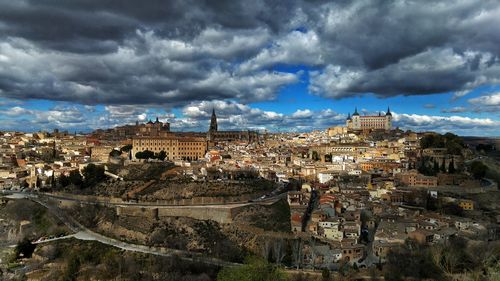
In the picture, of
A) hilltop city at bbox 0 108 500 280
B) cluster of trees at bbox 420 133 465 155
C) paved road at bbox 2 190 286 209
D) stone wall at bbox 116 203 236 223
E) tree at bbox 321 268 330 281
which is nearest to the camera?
tree at bbox 321 268 330 281

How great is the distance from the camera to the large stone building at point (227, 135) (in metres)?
102

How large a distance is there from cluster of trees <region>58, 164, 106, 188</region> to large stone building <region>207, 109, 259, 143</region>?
47.2 meters

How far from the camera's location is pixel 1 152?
74.6 metres

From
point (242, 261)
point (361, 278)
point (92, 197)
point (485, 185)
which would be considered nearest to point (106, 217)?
point (92, 197)

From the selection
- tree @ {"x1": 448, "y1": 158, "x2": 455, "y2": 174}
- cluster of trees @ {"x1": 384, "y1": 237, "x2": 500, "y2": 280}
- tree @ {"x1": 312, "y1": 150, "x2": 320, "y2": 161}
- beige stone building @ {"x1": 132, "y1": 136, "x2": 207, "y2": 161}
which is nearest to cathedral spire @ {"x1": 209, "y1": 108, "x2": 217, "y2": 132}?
beige stone building @ {"x1": 132, "y1": 136, "x2": 207, "y2": 161}

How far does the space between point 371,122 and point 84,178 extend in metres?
78.0

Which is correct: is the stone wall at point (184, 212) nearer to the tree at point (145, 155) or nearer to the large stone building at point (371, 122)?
the tree at point (145, 155)

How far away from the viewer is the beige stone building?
72.6m

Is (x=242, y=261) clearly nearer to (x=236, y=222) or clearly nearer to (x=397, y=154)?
(x=236, y=222)

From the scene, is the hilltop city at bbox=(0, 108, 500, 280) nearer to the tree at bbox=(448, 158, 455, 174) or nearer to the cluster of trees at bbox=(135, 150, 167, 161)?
the cluster of trees at bbox=(135, 150, 167, 161)

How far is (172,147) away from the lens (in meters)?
73.4

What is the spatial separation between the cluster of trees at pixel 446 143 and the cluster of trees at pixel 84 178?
141ft

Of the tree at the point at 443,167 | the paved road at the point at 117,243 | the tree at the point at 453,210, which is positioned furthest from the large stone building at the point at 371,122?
the paved road at the point at 117,243

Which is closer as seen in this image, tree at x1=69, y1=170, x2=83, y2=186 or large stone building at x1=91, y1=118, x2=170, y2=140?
tree at x1=69, y1=170, x2=83, y2=186
